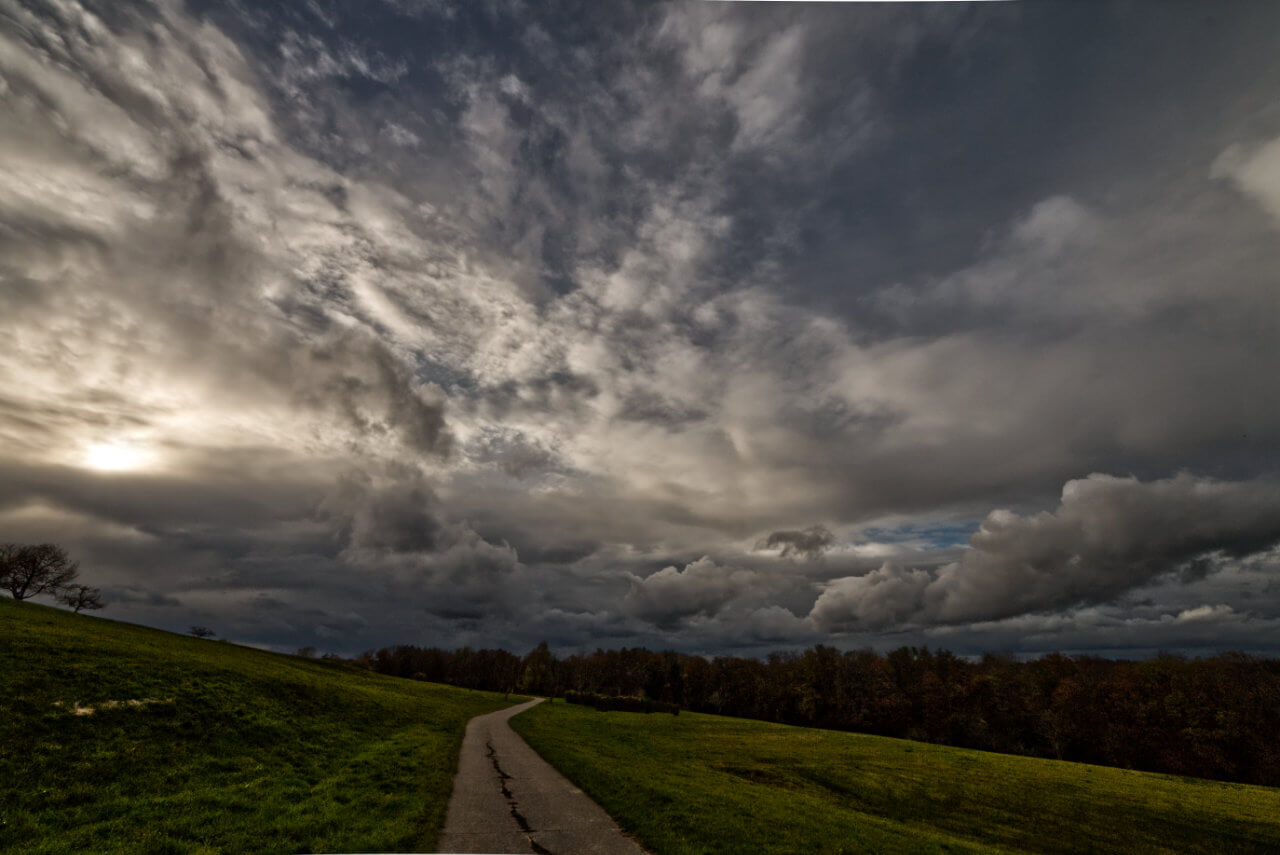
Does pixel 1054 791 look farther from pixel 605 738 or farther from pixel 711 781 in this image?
pixel 605 738

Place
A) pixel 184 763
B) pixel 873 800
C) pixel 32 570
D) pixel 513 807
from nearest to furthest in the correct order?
pixel 513 807 → pixel 184 763 → pixel 873 800 → pixel 32 570

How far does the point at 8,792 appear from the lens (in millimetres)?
15891

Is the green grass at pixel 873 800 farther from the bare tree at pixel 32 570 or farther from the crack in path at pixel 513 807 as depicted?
the bare tree at pixel 32 570

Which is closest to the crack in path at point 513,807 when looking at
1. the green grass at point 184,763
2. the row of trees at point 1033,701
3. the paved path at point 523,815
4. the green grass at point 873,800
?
the paved path at point 523,815

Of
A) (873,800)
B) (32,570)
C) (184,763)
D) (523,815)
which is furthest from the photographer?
(32,570)

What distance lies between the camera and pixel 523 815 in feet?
59.4

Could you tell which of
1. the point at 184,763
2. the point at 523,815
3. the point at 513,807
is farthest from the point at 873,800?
the point at 184,763

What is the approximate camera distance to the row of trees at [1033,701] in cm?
7969

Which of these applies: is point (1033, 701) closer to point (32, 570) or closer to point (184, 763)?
point (184, 763)

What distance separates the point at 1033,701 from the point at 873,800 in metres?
97.1

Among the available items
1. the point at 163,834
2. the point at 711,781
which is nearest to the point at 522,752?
the point at 711,781

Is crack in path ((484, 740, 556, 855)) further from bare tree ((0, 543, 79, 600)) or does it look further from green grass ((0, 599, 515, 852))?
bare tree ((0, 543, 79, 600))

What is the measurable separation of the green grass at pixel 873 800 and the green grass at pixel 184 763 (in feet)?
27.1

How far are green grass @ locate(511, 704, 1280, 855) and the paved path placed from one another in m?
0.96
